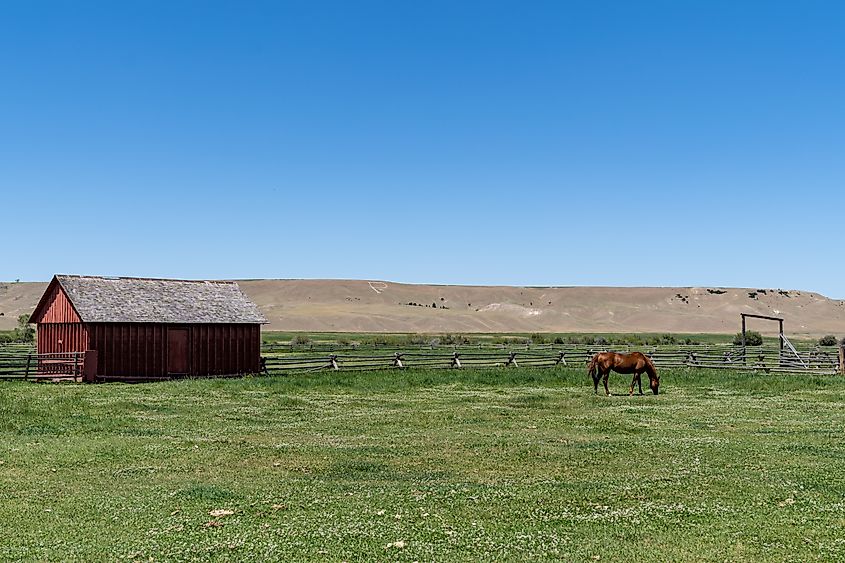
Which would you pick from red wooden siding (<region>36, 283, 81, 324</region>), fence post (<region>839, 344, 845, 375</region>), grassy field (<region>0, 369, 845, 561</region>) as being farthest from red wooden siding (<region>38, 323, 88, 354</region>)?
fence post (<region>839, 344, 845, 375</region>)

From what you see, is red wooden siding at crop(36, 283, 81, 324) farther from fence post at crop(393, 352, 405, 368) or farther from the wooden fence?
fence post at crop(393, 352, 405, 368)

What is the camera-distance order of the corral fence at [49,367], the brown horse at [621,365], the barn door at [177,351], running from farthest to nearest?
1. the barn door at [177,351]
2. the corral fence at [49,367]
3. the brown horse at [621,365]

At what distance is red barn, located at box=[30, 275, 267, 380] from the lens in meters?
38.2

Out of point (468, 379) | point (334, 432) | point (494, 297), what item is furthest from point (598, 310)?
point (334, 432)

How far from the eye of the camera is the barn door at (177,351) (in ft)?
130

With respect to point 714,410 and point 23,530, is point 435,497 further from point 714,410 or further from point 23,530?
point 714,410

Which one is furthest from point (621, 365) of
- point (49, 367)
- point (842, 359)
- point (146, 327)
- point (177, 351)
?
point (49, 367)

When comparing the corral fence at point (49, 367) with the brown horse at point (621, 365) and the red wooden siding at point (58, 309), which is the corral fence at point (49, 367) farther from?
the brown horse at point (621, 365)

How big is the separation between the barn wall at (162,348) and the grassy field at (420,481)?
11711 mm

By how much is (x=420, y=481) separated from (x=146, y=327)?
2868 centimetres

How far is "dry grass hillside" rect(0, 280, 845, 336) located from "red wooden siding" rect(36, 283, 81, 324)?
95.0 meters

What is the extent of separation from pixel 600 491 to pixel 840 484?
373 centimetres

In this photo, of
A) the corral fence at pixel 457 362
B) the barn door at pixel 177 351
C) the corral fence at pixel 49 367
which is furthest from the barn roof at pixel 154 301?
the corral fence at pixel 457 362

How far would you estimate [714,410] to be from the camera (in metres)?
24.5
